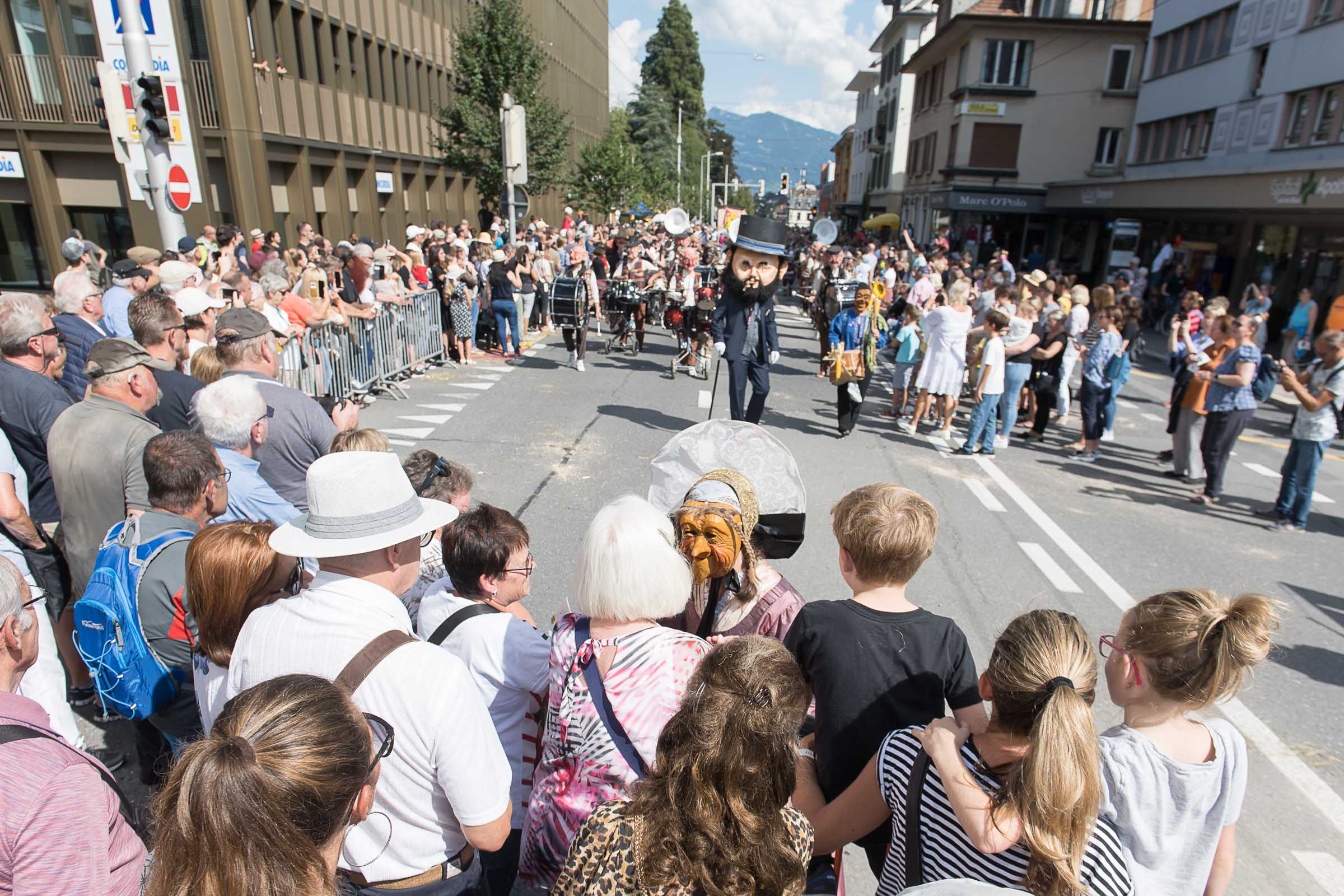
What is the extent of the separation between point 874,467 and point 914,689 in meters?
6.19

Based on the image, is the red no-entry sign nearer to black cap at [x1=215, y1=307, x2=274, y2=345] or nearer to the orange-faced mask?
black cap at [x1=215, y1=307, x2=274, y2=345]

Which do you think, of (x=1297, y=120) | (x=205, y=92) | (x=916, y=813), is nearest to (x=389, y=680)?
(x=916, y=813)

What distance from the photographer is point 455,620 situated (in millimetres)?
2408

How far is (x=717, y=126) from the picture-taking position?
110438 mm

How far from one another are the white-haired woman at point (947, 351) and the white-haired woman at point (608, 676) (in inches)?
302

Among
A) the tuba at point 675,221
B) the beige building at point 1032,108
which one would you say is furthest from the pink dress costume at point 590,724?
the beige building at point 1032,108

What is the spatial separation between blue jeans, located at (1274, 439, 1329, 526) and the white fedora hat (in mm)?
7836

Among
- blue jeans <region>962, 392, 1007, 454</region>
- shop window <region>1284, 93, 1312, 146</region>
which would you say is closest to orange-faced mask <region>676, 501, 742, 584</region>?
blue jeans <region>962, 392, 1007, 454</region>

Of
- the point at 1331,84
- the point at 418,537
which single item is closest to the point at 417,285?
the point at 418,537

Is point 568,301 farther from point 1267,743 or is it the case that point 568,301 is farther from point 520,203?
point 1267,743

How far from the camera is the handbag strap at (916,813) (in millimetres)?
1884

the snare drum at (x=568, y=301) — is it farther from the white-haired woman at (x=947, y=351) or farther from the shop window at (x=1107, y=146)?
the shop window at (x=1107, y=146)

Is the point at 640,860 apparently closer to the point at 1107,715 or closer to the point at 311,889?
the point at 311,889

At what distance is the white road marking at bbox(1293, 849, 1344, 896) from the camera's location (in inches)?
123
